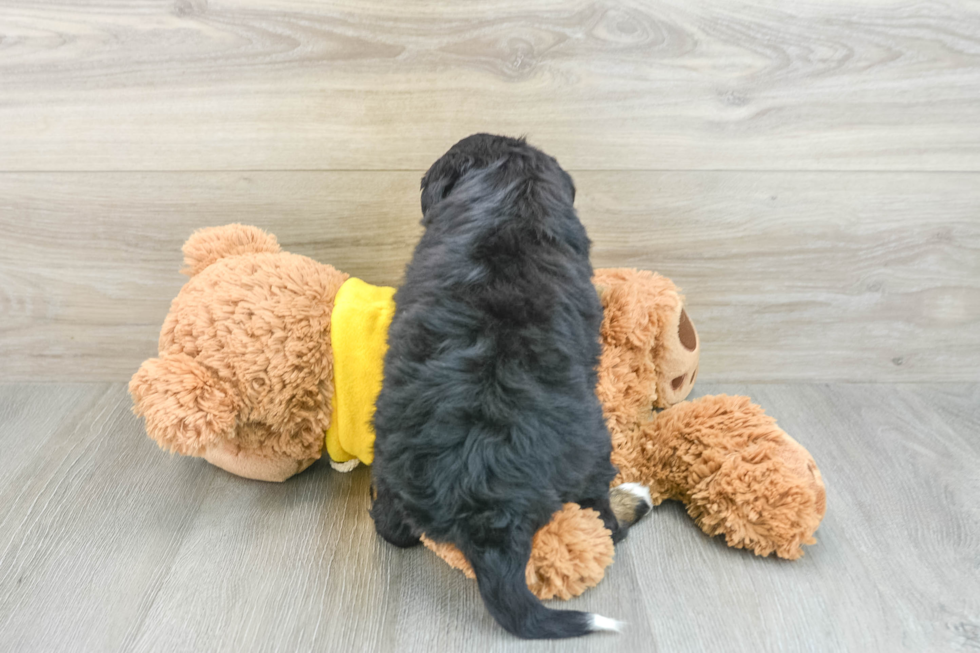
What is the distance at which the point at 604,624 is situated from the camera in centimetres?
67

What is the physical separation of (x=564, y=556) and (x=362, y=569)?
0.83 feet

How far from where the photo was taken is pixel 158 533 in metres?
0.82

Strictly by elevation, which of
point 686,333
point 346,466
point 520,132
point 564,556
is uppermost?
point 520,132

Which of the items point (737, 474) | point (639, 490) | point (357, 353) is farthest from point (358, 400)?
point (737, 474)

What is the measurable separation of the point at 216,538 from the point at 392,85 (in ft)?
2.26

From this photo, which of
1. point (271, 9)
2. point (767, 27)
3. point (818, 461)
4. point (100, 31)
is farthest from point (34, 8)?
point (818, 461)

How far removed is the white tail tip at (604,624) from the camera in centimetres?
66

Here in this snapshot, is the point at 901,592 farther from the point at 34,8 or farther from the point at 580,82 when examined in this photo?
the point at 34,8

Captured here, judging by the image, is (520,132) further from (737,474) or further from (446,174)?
(737,474)

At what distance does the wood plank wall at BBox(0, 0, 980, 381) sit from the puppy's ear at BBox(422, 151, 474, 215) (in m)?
0.21

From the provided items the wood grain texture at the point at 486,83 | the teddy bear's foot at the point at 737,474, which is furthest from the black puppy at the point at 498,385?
the wood grain texture at the point at 486,83

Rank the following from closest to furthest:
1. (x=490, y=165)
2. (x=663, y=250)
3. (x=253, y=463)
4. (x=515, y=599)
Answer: (x=515, y=599) → (x=490, y=165) → (x=253, y=463) → (x=663, y=250)

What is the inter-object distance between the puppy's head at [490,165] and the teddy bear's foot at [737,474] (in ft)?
1.16

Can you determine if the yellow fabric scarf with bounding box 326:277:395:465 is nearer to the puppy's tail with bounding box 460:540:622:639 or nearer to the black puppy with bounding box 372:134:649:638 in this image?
the black puppy with bounding box 372:134:649:638
